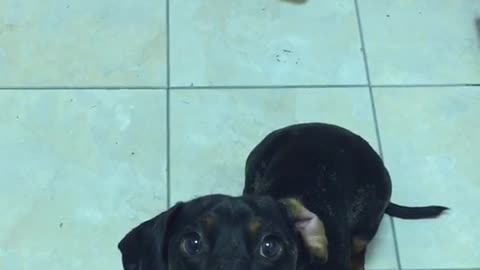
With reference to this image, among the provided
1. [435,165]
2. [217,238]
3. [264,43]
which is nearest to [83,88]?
[264,43]

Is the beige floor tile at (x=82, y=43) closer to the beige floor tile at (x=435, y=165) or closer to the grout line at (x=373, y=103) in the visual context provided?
the grout line at (x=373, y=103)

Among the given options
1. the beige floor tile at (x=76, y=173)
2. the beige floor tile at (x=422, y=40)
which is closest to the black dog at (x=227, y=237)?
the beige floor tile at (x=76, y=173)

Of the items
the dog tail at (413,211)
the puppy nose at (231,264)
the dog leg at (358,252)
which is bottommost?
the dog leg at (358,252)

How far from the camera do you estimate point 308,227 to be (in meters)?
1.83

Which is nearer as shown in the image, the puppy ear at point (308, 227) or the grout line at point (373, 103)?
the puppy ear at point (308, 227)

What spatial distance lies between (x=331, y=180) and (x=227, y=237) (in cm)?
48

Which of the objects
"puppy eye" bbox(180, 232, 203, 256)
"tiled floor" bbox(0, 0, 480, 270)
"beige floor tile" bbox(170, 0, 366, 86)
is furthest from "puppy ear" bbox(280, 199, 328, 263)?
"beige floor tile" bbox(170, 0, 366, 86)

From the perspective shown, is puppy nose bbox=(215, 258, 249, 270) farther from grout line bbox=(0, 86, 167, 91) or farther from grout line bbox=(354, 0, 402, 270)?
grout line bbox=(0, 86, 167, 91)

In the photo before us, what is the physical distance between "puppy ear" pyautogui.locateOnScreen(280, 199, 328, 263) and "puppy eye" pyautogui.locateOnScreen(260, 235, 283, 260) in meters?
0.10

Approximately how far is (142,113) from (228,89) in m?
0.29

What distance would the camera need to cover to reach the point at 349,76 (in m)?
2.67

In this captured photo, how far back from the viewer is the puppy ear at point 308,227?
1.83 metres

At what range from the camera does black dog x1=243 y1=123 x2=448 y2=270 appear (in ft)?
6.81

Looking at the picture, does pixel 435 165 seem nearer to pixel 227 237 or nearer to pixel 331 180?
pixel 331 180
